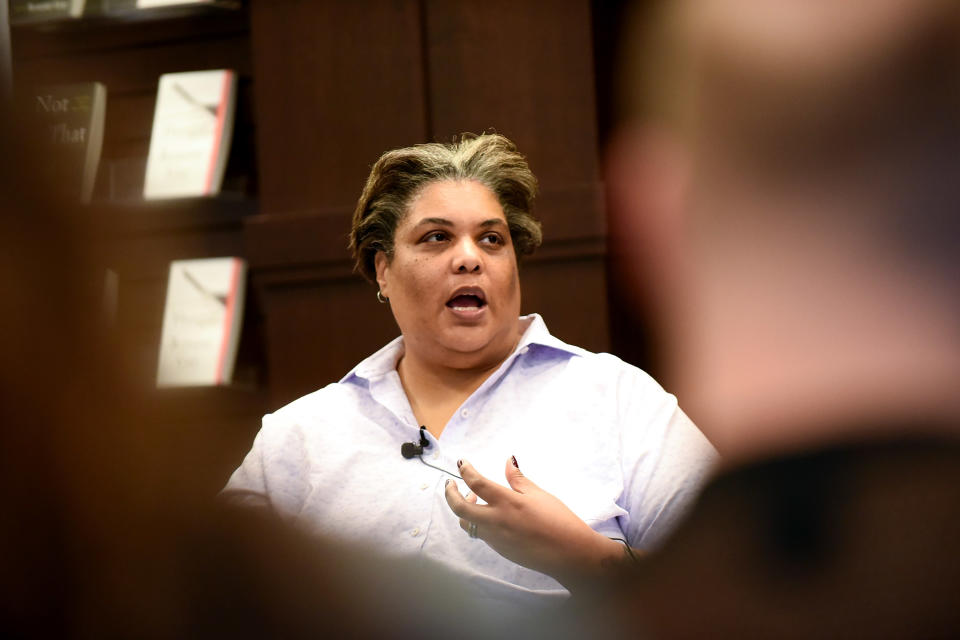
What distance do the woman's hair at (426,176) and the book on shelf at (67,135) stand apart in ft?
2.46

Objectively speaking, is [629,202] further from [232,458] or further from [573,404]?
[573,404]

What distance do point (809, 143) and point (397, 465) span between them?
770 millimetres

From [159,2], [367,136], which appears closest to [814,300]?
[159,2]

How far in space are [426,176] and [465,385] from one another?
21 centimetres

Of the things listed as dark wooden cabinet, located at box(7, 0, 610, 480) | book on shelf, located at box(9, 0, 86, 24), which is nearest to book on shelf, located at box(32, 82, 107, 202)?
book on shelf, located at box(9, 0, 86, 24)

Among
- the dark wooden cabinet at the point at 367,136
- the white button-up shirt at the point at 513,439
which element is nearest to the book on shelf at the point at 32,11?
the white button-up shirt at the point at 513,439

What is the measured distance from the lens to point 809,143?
125mm

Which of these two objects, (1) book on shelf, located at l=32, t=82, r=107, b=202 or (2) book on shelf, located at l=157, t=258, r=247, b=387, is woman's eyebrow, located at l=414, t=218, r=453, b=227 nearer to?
(2) book on shelf, located at l=157, t=258, r=247, b=387

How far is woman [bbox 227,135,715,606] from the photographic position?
79cm

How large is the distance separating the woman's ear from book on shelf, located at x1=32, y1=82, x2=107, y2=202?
2.64 feet

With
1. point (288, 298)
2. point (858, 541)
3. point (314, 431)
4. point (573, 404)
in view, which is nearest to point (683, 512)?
point (858, 541)

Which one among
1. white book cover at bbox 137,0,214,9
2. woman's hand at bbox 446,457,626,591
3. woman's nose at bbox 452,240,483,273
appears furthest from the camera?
woman's nose at bbox 452,240,483,273

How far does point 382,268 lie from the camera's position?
3.26ft

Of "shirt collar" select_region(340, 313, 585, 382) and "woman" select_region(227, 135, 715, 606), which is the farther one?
"shirt collar" select_region(340, 313, 585, 382)
